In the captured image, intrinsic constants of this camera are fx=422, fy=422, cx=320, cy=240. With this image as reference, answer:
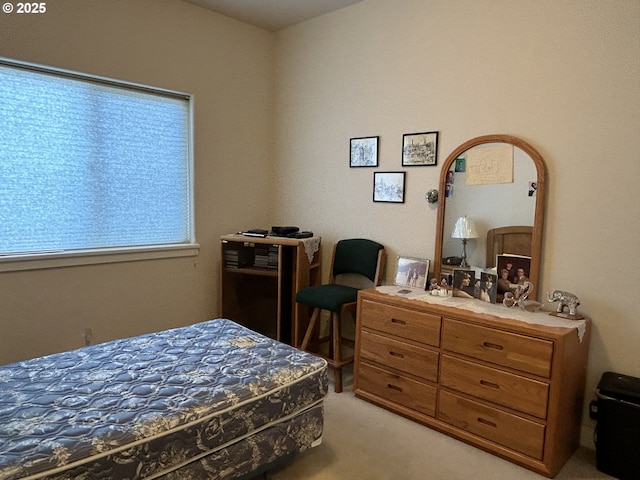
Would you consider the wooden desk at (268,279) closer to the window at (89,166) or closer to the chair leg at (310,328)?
the chair leg at (310,328)

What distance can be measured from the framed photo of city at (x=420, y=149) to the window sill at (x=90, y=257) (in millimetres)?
1860

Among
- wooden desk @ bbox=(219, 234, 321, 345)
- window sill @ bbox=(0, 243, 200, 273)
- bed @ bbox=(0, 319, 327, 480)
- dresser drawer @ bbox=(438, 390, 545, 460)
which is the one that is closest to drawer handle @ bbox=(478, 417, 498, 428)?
dresser drawer @ bbox=(438, 390, 545, 460)

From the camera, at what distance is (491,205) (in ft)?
8.66

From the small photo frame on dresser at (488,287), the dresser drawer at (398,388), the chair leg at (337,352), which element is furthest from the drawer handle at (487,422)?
the chair leg at (337,352)

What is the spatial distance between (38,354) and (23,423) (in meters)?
1.55

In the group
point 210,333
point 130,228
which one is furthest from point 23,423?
point 130,228

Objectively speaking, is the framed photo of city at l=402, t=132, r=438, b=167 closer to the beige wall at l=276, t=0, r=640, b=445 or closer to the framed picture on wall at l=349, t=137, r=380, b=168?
the beige wall at l=276, t=0, r=640, b=445

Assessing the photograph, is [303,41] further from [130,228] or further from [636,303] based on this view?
[636,303]

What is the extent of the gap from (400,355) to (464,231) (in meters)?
0.90

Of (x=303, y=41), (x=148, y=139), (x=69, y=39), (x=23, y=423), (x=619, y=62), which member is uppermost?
(x=303, y=41)

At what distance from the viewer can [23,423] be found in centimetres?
150

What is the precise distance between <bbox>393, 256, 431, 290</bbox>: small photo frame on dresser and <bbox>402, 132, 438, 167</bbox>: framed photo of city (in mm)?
689

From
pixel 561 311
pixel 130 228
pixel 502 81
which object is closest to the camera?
pixel 561 311

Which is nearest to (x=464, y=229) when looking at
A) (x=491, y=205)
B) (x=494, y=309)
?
(x=491, y=205)
